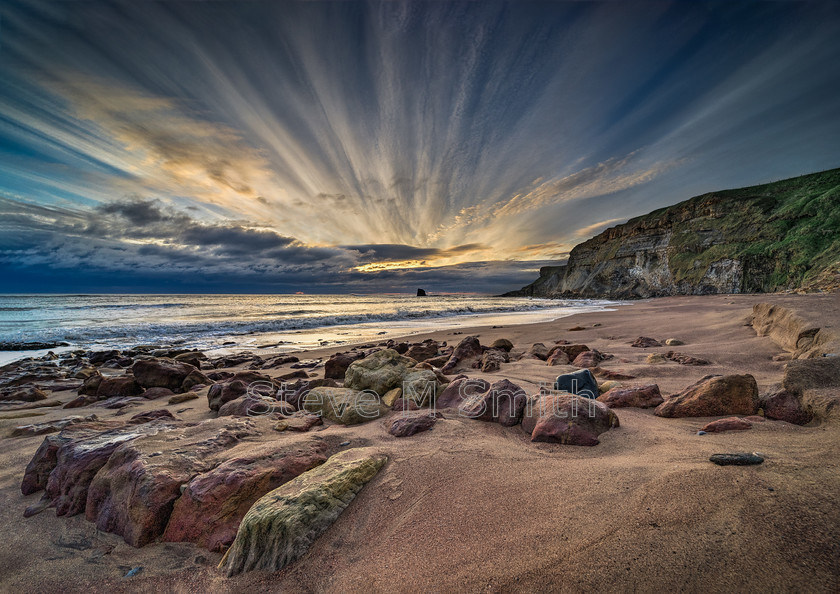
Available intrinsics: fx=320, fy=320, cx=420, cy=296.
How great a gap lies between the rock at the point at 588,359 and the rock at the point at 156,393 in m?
6.88

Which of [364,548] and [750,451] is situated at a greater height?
[750,451]

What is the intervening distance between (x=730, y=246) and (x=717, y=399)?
4638 centimetres

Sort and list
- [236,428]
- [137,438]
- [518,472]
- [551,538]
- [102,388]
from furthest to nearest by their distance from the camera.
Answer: [102,388] → [236,428] → [137,438] → [518,472] → [551,538]

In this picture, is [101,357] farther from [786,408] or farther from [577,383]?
[786,408]

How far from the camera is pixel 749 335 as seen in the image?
233 inches

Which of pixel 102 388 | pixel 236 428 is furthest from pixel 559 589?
pixel 102 388

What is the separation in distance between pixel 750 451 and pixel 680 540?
1.01 m

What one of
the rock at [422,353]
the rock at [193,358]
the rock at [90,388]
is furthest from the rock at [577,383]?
the rock at [193,358]

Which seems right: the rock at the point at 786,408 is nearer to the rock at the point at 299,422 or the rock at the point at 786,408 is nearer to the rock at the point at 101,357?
the rock at the point at 299,422

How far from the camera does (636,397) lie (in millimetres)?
3031

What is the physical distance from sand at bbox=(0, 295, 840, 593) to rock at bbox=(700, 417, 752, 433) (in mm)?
61

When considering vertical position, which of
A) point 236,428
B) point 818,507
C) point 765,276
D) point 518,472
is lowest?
point 236,428

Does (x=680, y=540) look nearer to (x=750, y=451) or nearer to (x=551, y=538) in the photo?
(x=551, y=538)

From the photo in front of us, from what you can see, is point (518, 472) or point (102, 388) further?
point (102, 388)
